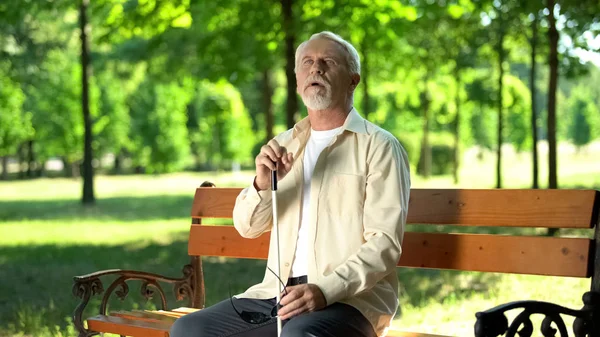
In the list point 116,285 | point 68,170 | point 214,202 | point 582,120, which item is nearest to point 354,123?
point 214,202

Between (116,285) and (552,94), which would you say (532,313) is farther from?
(552,94)

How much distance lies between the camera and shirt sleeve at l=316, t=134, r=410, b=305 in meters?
3.40

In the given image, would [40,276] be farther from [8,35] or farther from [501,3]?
[8,35]

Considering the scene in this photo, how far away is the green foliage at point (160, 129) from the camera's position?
174ft

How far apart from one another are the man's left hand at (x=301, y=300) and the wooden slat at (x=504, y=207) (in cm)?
93

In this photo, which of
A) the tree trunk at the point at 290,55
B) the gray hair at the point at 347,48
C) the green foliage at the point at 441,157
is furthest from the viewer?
the green foliage at the point at 441,157

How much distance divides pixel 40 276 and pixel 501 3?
36.8ft

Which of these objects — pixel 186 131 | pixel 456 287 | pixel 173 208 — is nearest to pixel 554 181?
pixel 456 287

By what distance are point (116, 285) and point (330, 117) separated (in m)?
1.58

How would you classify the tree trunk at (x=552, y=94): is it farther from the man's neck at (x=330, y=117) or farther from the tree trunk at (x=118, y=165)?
the tree trunk at (x=118, y=165)

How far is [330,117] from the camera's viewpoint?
3.88m

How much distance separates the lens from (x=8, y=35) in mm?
35562

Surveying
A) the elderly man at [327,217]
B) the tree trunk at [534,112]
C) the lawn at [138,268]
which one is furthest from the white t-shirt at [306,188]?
the tree trunk at [534,112]

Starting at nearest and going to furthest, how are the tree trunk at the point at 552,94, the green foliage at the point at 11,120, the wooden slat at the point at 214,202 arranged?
the wooden slat at the point at 214,202 < the tree trunk at the point at 552,94 < the green foliage at the point at 11,120
